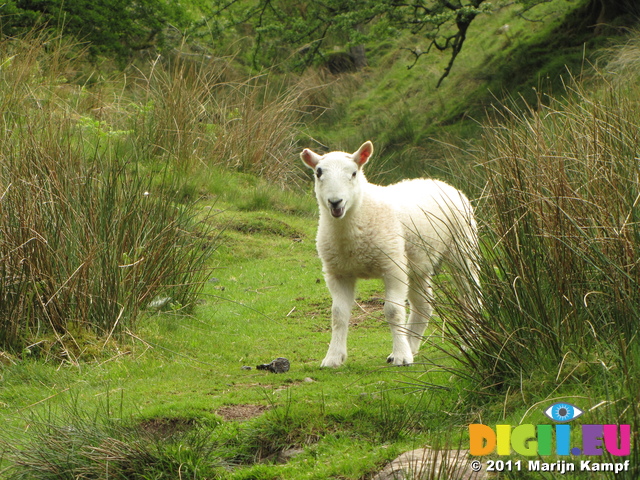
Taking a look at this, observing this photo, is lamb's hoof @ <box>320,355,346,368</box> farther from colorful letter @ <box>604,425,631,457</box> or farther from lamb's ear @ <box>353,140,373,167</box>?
colorful letter @ <box>604,425,631,457</box>

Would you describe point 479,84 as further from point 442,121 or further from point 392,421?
point 392,421

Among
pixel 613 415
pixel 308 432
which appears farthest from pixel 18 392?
pixel 613 415

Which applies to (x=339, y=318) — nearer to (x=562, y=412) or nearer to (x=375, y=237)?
(x=375, y=237)

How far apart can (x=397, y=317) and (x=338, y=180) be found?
1.21 meters

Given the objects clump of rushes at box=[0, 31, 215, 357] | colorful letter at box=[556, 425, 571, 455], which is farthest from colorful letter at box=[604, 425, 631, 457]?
clump of rushes at box=[0, 31, 215, 357]

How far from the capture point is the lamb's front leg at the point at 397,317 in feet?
19.6

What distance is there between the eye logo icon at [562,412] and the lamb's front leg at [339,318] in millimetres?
2430

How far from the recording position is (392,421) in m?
4.50

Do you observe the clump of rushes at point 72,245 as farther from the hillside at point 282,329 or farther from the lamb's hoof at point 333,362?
the lamb's hoof at point 333,362

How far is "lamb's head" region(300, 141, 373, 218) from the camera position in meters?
6.07

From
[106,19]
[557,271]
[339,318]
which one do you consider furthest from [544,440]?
[106,19]

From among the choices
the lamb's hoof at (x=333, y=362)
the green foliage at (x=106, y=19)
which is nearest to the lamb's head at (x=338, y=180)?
the lamb's hoof at (x=333, y=362)

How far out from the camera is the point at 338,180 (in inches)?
243

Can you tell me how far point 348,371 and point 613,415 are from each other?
8.52 ft
